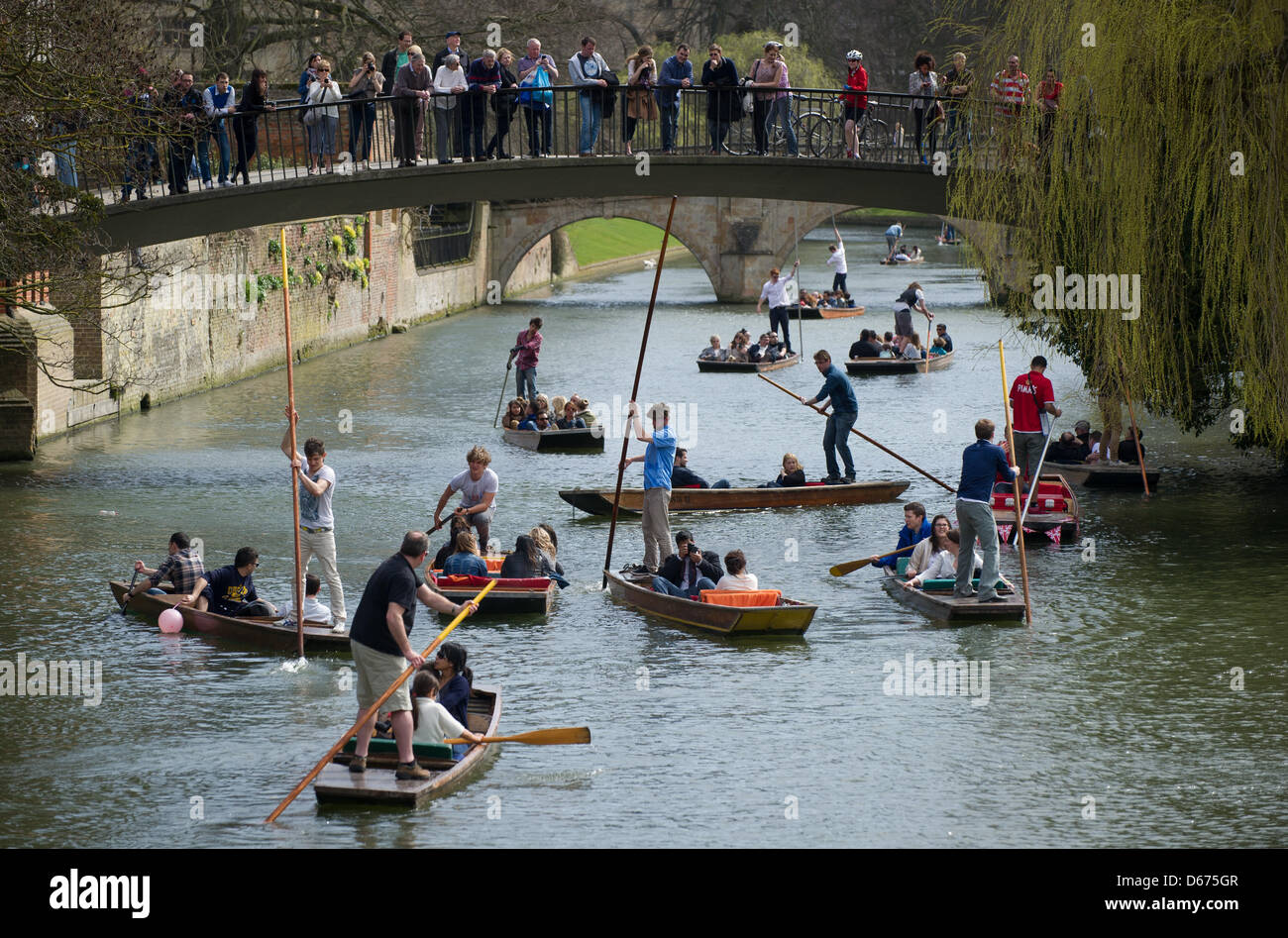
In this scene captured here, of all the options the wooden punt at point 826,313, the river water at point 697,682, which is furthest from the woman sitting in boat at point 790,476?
the wooden punt at point 826,313

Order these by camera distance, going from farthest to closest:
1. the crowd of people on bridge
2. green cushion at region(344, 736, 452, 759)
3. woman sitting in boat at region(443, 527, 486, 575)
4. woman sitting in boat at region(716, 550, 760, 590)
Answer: the crowd of people on bridge < woman sitting in boat at region(443, 527, 486, 575) < woman sitting in boat at region(716, 550, 760, 590) < green cushion at region(344, 736, 452, 759)

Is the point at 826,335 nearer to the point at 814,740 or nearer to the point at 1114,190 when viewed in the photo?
the point at 1114,190

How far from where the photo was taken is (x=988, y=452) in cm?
1477

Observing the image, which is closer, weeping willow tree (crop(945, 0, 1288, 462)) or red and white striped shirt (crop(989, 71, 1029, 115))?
weeping willow tree (crop(945, 0, 1288, 462))

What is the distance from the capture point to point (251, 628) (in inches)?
564

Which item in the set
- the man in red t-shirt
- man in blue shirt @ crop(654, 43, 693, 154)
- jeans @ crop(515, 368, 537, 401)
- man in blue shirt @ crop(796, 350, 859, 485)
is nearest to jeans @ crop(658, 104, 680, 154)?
man in blue shirt @ crop(654, 43, 693, 154)

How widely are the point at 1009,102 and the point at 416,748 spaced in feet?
31.8

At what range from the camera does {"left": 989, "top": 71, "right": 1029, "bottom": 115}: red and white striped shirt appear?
56.6 ft

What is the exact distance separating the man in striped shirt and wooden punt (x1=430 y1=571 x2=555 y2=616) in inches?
250

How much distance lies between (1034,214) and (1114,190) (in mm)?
989

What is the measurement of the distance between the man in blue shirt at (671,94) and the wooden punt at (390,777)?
12664 millimetres

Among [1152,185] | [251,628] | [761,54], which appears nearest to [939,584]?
[1152,185]

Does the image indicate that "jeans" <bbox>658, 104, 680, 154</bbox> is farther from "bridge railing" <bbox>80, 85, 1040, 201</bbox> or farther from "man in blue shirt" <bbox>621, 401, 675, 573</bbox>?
"man in blue shirt" <bbox>621, 401, 675, 573</bbox>
